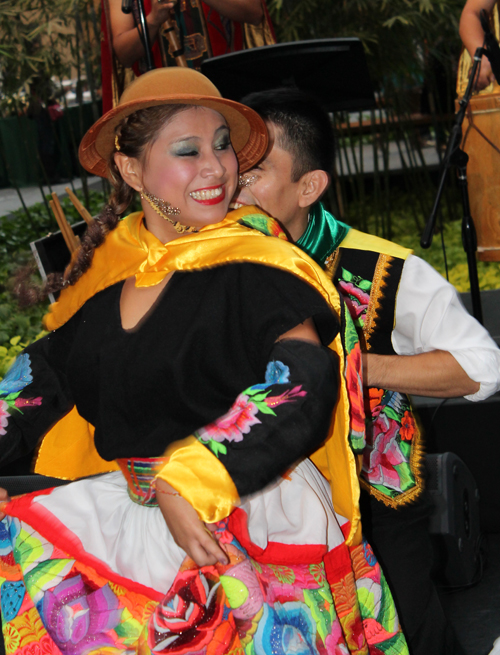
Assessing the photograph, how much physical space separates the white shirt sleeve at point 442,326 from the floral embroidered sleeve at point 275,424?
598mm

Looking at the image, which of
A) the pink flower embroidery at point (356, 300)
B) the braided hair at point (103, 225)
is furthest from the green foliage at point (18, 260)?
the pink flower embroidery at point (356, 300)

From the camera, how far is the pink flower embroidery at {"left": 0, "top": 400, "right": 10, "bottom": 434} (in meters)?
1.32

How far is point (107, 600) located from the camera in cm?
115

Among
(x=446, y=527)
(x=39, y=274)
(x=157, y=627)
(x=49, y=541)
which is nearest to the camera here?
(x=157, y=627)

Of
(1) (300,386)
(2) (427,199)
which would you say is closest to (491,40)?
(1) (300,386)

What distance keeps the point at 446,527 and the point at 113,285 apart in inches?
46.0

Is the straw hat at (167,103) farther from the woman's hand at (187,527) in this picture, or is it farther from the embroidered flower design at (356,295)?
the woman's hand at (187,527)

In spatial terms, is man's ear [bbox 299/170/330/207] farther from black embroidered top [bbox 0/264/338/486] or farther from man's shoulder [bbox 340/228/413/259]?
black embroidered top [bbox 0/264/338/486]

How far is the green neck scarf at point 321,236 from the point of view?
1.72 m

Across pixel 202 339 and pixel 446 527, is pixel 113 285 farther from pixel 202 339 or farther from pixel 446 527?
pixel 446 527

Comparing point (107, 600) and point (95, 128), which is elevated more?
point (95, 128)

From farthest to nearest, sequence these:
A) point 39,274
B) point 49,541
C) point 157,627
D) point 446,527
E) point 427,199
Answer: point 427,199 < point 39,274 < point 446,527 < point 49,541 < point 157,627

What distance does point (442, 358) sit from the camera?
1537mm

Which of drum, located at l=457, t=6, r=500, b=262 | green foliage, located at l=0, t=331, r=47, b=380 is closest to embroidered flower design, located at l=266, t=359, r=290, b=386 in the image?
green foliage, located at l=0, t=331, r=47, b=380
